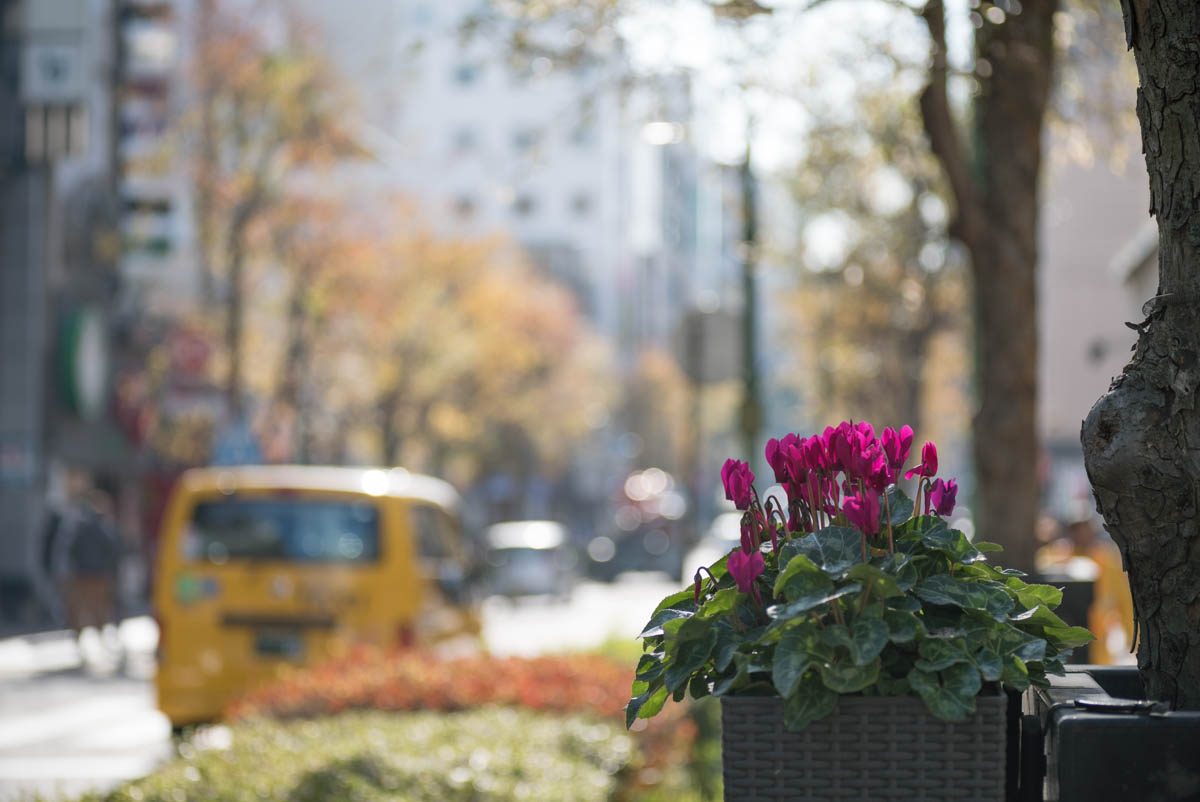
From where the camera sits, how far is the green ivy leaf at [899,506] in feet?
9.70

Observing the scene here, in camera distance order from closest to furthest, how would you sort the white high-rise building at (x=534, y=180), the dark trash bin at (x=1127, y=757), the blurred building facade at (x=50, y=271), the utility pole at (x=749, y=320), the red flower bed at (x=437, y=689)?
the dark trash bin at (x=1127, y=757), the red flower bed at (x=437, y=689), the utility pole at (x=749, y=320), the blurred building facade at (x=50, y=271), the white high-rise building at (x=534, y=180)

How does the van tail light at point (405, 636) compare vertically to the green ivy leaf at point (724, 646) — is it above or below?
below

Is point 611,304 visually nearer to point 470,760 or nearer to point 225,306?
point 225,306

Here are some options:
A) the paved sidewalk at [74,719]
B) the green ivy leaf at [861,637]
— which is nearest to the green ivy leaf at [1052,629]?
the green ivy leaf at [861,637]

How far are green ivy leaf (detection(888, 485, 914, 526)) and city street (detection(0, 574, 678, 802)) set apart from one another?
4665 mm

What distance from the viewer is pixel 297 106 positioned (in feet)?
118

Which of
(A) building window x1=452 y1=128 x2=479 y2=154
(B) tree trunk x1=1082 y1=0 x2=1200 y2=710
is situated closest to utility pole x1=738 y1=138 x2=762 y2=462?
(B) tree trunk x1=1082 y1=0 x2=1200 y2=710

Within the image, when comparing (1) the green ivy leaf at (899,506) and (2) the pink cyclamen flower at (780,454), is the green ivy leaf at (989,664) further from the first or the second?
(2) the pink cyclamen flower at (780,454)

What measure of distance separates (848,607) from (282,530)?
10553 millimetres

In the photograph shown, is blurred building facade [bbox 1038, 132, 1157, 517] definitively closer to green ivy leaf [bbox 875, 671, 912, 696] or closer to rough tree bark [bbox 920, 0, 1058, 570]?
rough tree bark [bbox 920, 0, 1058, 570]

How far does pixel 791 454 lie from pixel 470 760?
4.58 m

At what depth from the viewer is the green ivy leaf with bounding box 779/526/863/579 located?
284cm

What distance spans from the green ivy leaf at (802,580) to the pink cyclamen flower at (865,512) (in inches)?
3.9

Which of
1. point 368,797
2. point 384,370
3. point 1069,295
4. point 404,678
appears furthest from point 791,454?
point 384,370
